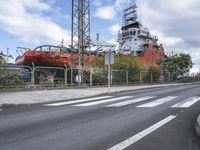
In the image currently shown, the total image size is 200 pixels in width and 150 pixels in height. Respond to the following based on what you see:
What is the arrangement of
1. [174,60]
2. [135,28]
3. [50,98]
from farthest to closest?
[135,28] < [174,60] < [50,98]

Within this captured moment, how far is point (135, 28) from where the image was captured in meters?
62.9

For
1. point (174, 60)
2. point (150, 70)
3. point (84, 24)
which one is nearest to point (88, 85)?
point (84, 24)

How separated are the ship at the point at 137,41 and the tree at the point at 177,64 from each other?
8.55 ft

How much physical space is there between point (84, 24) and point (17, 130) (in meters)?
23.8

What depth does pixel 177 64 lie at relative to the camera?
53.7m

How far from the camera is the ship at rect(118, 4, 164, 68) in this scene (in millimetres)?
56594

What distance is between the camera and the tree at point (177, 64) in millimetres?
50438

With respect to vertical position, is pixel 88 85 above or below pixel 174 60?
below

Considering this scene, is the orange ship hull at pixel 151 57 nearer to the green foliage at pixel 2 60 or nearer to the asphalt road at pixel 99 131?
the green foliage at pixel 2 60

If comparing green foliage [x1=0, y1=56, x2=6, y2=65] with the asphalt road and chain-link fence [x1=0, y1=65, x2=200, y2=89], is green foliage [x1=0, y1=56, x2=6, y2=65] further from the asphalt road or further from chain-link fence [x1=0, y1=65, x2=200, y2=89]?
the asphalt road

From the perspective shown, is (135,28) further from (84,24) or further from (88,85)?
(88,85)

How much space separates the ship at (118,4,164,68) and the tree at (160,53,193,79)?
2607 millimetres

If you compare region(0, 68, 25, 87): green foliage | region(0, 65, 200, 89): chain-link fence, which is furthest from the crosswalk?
region(0, 65, 200, 89): chain-link fence

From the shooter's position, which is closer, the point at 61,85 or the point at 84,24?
the point at 61,85
